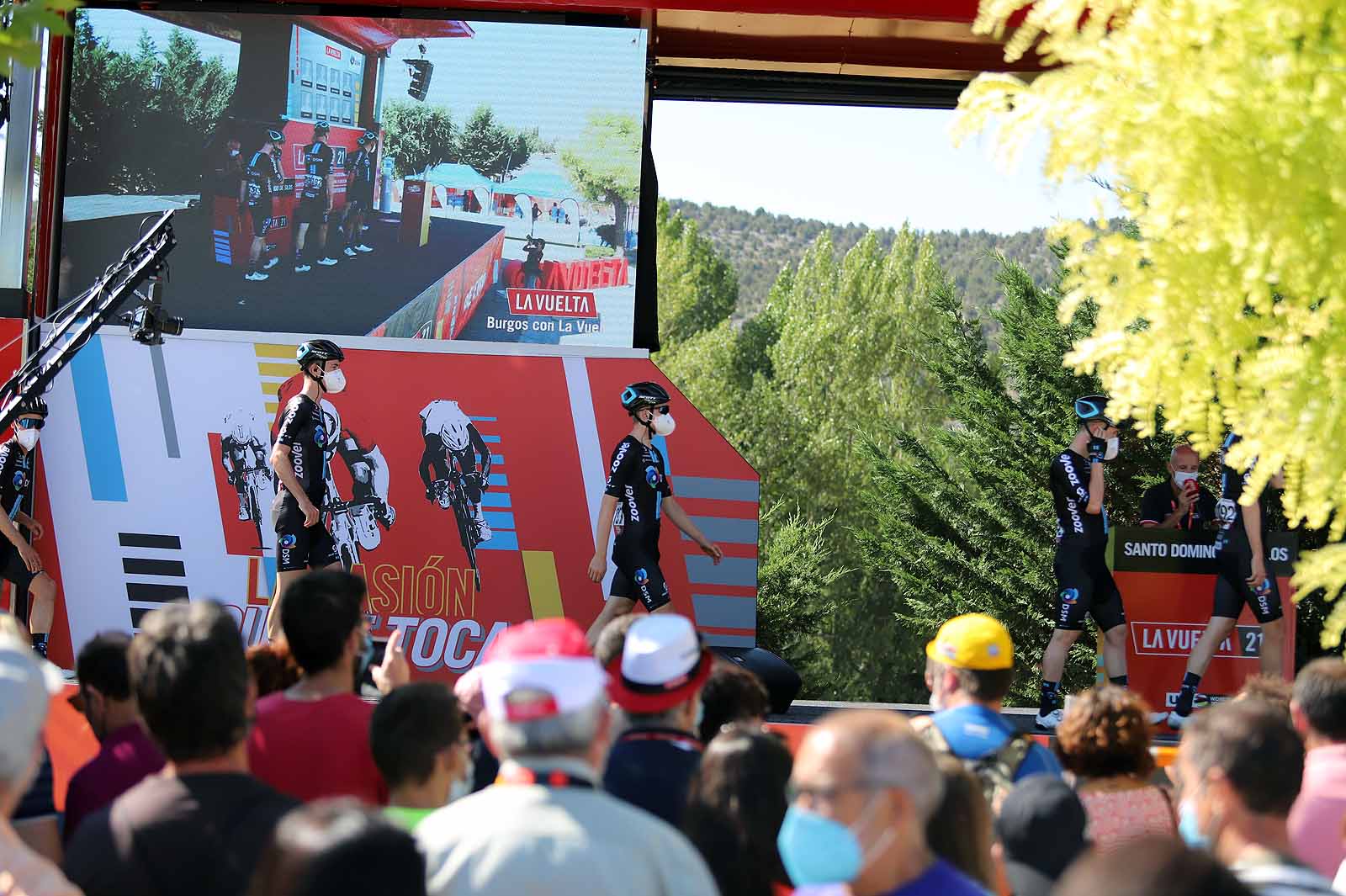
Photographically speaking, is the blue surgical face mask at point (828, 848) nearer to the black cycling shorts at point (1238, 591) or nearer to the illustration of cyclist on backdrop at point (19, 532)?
the black cycling shorts at point (1238, 591)

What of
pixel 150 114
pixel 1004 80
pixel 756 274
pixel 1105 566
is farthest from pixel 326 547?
pixel 756 274

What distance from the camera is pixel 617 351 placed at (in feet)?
35.5

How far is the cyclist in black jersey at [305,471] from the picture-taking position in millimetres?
9094

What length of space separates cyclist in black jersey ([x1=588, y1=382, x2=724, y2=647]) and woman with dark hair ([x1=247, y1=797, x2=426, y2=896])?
739 centimetres

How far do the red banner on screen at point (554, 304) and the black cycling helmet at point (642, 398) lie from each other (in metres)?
1.65

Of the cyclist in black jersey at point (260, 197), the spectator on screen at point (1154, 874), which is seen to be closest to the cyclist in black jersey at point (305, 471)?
the cyclist in black jersey at point (260, 197)

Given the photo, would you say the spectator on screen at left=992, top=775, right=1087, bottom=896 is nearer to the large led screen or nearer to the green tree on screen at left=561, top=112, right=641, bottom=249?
the large led screen

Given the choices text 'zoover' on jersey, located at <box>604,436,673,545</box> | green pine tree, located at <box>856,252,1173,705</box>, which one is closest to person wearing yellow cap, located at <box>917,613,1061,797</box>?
text 'zoover' on jersey, located at <box>604,436,673,545</box>

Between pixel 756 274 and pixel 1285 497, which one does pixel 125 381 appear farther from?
pixel 756 274

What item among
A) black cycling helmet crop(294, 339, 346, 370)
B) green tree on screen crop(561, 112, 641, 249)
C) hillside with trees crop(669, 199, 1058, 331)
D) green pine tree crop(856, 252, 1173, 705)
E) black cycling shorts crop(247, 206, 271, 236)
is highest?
hillside with trees crop(669, 199, 1058, 331)

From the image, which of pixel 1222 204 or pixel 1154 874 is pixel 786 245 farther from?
pixel 1154 874

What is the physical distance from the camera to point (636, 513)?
948 cm

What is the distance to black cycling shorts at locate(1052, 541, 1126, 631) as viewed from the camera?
355 inches

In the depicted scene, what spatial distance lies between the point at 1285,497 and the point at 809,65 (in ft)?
30.5
